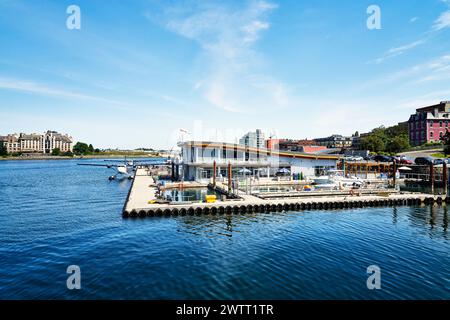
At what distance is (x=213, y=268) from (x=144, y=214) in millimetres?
15917

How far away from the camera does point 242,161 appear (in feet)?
195

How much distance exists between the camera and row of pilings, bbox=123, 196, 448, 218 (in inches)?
1283

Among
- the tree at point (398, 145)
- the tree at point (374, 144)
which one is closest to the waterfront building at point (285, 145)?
the tree at point (374, 144)

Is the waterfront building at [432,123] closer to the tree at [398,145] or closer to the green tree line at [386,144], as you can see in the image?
the green tree line at [386,144]

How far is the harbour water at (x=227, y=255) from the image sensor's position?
1581 centimetres

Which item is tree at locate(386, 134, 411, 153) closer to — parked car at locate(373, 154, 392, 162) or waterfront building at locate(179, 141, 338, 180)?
parked car at locate(373, 154, 392, 162)

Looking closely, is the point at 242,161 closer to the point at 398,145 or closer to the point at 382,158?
the point at 382,158

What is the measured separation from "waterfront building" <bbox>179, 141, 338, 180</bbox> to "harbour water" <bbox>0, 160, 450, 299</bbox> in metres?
24.1

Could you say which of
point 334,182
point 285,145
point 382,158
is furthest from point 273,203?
point 285,145

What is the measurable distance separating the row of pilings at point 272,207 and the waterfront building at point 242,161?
19862mm

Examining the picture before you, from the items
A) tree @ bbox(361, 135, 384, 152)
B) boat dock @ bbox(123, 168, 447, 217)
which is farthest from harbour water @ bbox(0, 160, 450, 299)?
tree @ bbox(361, 135, 384, 152)

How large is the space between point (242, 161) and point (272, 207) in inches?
954
